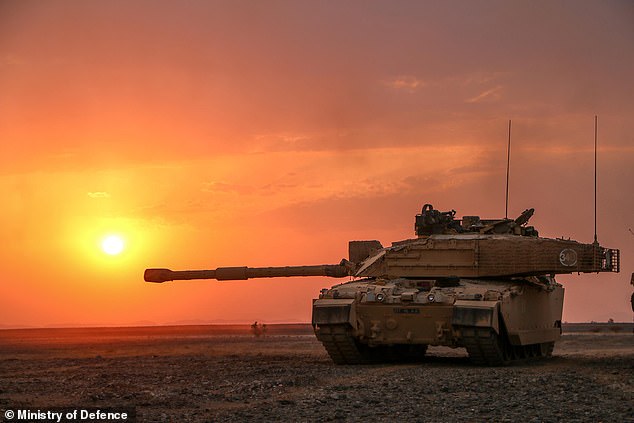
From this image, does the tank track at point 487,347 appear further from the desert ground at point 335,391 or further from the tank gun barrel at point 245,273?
the tank gun barrel at point 245,273

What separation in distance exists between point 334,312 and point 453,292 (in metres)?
2.77

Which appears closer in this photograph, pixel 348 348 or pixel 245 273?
pixel 348 348

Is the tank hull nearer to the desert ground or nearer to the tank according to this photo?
the tank

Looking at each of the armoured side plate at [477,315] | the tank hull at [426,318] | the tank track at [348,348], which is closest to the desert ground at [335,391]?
the tank track at [348,348]

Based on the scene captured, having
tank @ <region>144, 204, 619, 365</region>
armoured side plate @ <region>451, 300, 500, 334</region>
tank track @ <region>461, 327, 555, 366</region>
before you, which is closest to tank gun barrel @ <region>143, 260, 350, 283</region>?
tank @ <region>144, 204, 619, 365</region>

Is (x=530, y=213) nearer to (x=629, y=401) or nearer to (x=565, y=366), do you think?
(x=565, y=366)

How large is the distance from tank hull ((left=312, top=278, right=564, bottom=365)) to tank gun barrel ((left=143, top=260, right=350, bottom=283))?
11.5 feet

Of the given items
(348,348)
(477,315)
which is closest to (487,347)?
(477,315)

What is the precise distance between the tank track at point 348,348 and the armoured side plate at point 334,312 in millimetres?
186

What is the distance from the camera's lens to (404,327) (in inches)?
984

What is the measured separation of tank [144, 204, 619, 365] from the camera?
24.6 metres

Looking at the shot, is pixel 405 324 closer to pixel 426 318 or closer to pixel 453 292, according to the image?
pixel 426 318

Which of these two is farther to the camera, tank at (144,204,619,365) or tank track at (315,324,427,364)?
tank track at (315,324,427,364)

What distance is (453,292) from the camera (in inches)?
990
